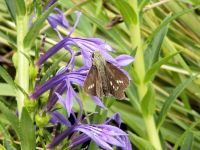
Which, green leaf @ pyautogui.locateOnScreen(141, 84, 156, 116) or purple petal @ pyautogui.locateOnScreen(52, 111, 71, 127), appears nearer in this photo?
purple petal @ pyautogui.locateOnScreen(52, 111, 71, 127)

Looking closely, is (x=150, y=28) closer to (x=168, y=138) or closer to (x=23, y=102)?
(x=168, y=138)

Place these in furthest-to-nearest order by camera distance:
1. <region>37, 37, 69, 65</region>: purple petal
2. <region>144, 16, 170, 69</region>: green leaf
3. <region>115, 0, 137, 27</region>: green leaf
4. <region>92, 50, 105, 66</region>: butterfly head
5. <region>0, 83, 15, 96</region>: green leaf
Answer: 1. <region>0, 83, 15, 96</region>: green leaf
2. <region>144, 16, 170, 69</region>: green leaf
3. <region>115, 0, 137, 27</region>: green leaf
4. <region>37, 37, 69, 65</region>: purple petal
5. <region>92, 50, 105, 66</region>: butterfly head

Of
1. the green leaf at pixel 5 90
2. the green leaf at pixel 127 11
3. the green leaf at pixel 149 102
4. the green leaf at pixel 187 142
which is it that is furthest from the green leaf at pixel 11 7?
the green leaf at pixel 5 90

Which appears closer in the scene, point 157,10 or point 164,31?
point 164,31

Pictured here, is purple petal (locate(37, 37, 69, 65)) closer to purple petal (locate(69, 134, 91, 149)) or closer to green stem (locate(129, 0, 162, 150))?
purple petal (locate(69, 134, 91, 149))

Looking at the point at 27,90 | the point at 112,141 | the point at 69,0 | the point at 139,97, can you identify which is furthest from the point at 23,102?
the point at 69,0

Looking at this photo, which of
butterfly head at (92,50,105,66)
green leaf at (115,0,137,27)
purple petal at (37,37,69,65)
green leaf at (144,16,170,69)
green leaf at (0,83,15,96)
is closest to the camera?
butterfly head at (92,50,105,66)

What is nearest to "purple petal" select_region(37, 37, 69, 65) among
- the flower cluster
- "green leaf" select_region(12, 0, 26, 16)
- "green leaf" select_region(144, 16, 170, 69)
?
the flower cluster
